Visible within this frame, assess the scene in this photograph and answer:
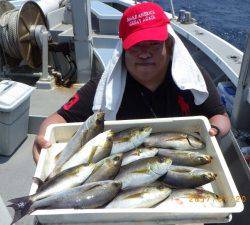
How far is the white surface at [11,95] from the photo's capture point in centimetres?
417

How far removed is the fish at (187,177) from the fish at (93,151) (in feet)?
1.10

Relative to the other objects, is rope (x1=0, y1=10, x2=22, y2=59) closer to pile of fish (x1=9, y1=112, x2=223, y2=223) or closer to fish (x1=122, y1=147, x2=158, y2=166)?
pile of fish (x1=9, y1=112, x2=223, y2=223)

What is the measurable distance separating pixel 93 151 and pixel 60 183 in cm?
26

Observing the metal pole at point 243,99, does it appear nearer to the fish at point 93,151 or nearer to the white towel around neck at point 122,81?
the white towel around neck at point 122,81

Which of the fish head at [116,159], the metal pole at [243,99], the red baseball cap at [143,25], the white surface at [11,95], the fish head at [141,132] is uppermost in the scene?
the red baseball cap at [143,25]

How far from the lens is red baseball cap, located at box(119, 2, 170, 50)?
→ 7.62 ft

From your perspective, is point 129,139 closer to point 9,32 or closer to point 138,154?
point 138,154

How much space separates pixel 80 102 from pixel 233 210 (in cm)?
145

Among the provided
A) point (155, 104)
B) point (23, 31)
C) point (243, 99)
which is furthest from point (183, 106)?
point (23, 31)

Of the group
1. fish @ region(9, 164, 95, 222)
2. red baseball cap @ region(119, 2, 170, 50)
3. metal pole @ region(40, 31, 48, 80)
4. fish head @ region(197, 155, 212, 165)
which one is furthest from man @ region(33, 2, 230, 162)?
metal pole @ region(40, 31, 48, 80)

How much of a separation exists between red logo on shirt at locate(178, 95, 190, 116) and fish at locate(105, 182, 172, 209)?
37.6 inches

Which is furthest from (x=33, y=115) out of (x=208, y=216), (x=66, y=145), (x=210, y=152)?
(x=208, y=216)

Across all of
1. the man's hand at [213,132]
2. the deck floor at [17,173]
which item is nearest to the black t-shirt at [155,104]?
the man's hand at [213,132]

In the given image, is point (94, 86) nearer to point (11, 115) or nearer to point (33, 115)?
point (11, 115)
